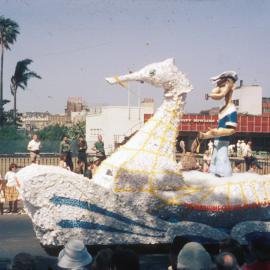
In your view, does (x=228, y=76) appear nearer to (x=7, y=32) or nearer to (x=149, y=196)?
(x=149, y=196)

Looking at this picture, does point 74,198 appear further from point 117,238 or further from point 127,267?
point 127,267

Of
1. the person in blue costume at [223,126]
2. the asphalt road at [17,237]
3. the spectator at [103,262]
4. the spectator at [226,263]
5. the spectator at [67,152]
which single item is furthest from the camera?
the spectator at [67,152]

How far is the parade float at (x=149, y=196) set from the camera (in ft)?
24.8

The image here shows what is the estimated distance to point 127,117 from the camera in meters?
37.1

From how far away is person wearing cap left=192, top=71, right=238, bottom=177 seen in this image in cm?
847

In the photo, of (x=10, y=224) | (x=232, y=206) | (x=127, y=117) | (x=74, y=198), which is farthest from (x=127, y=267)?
(x=127, y=117)

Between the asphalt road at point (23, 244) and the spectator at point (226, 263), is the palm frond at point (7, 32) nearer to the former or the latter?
the asphalt road at point (23, 244)

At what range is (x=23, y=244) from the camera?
8.64 meters

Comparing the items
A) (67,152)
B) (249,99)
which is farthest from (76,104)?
(67,152)

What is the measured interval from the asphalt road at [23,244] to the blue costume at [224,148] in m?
1.65

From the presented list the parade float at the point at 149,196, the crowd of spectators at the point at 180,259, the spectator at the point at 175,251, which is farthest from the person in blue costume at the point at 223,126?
the spectator at the point at 175,251

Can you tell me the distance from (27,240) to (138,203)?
7.85 feet

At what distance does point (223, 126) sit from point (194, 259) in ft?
17.6

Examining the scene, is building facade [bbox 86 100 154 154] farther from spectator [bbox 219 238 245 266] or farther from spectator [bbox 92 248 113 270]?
spectator [bbox 92 248 113 270]
